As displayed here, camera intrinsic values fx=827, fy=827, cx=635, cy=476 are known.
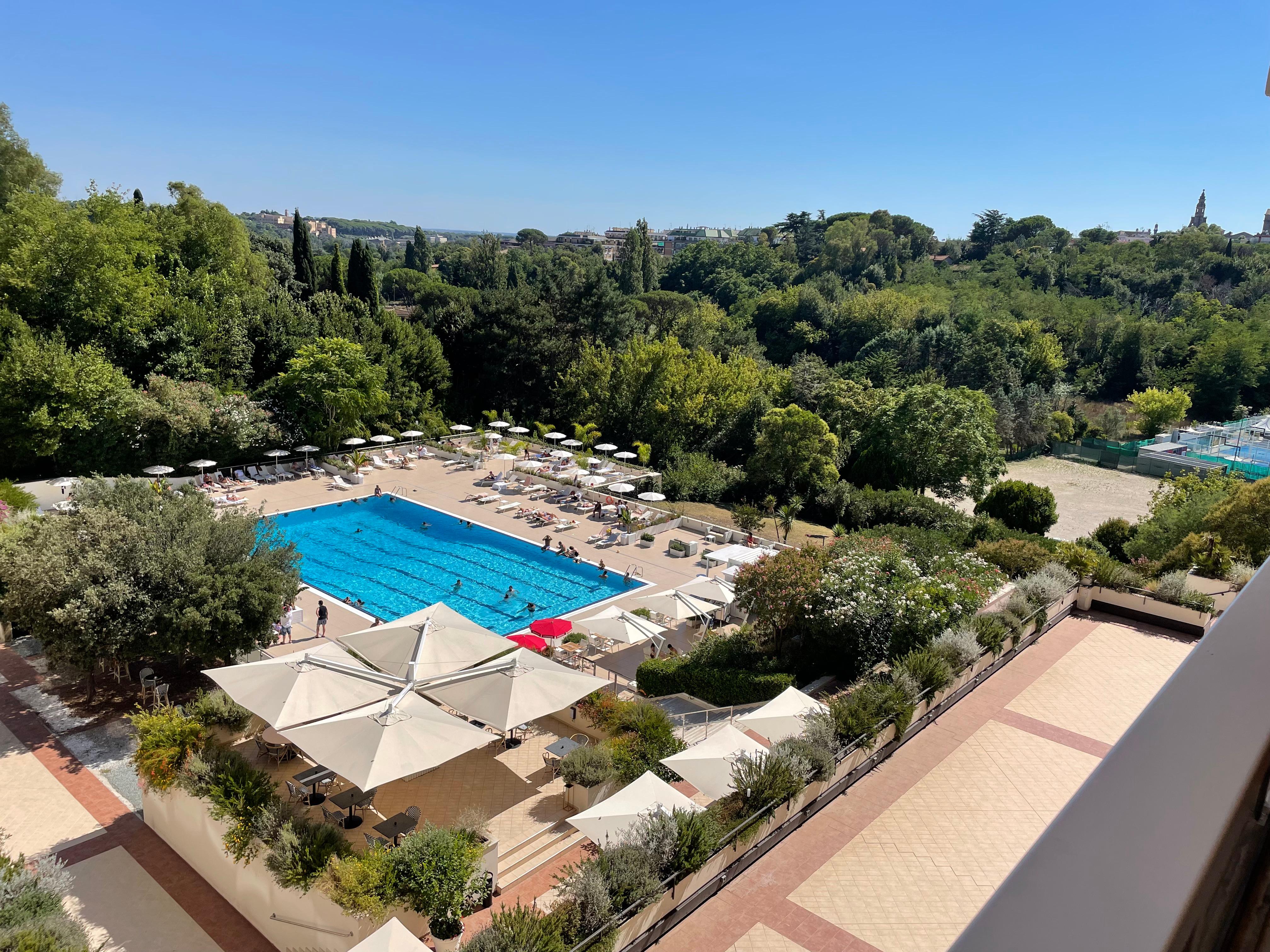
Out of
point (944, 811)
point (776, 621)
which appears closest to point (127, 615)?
point (776, 621)

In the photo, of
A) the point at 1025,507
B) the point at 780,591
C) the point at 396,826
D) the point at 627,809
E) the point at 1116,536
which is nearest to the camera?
the point at 627,809

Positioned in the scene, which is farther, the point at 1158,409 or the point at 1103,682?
the point at 1158,409

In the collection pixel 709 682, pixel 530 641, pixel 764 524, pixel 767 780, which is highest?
pixel 767 780

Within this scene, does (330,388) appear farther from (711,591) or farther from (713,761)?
(713,761)

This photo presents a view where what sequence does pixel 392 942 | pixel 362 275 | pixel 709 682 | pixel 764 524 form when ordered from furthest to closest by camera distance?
pixel 362 275, pixel 764 524, pixel 709 682, pixel 392 942

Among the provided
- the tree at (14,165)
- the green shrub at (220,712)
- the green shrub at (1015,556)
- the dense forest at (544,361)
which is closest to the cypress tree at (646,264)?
the dense forest at (544,361)

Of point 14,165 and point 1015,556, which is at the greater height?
point 14,165

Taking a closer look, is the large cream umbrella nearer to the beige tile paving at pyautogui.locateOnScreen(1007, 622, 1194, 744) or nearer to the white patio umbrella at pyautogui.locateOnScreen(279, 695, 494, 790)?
the white patio umbrella at pyautogui.locateOnScreen(279, 695, 494, 790)

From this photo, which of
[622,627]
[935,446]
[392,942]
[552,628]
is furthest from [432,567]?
[935,446]
